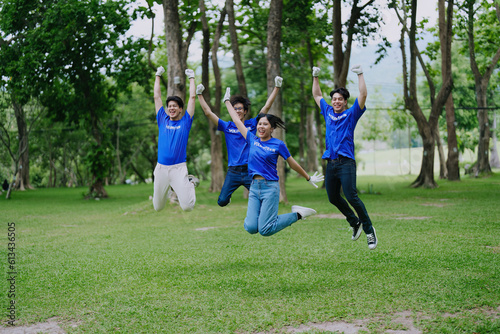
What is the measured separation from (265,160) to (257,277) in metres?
1.71

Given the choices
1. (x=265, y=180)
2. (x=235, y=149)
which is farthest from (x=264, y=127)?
(x=235, y=149)

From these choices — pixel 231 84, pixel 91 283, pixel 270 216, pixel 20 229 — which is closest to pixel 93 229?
pixel 20 229

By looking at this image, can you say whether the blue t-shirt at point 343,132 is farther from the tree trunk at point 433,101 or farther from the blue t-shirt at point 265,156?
the tree trunk at point 433,101

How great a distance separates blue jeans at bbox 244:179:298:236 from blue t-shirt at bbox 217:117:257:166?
0.94 m

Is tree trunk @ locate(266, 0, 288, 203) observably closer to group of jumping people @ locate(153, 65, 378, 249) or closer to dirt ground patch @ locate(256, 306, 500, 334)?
group of jumping people @ locate(153, 65, 378, 249)

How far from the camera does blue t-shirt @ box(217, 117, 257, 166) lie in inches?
310

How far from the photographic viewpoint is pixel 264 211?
22.9ft

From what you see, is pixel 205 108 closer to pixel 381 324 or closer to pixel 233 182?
pixel 233 182

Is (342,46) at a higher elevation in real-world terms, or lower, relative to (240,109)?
higher

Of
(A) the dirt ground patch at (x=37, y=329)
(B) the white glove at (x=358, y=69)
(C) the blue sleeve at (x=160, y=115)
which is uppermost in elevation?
(B) the white glove at (x=358, y=69)

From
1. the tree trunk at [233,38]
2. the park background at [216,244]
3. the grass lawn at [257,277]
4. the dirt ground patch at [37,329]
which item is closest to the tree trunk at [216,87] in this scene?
the park background at [216,244]

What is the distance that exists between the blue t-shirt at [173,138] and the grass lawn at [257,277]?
1746mm

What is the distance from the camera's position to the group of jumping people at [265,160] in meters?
7.01

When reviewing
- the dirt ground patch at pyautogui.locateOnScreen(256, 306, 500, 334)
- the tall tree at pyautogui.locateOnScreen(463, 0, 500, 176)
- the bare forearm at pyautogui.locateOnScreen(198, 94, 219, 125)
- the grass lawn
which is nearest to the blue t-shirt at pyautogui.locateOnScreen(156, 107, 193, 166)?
the bare forearm at pyautogui.locateOnScreen(198, 94, 219, 125)
